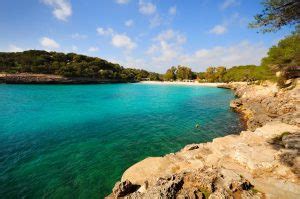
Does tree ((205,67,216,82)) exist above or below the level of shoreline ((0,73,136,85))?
above

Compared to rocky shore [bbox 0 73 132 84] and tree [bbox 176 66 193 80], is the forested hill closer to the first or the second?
rocky shore [bbox 0 73 132 84]

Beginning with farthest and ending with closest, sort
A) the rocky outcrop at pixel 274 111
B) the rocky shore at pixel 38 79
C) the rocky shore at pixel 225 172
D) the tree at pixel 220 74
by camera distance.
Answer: the tree at pixel 220 74
the rocky shore at pixel 38 79
the rocky outcrop at pixel 274 111
the rocky shore at pixel 225 172

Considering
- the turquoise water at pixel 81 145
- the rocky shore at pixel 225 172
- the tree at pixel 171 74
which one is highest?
the tree at pixel 171 74

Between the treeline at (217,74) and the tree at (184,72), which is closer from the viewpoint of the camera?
the treeline at (217,74)

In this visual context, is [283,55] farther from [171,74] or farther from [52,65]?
[171,74]

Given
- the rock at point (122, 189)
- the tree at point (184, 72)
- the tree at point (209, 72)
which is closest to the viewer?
the rock at point (122, 189)

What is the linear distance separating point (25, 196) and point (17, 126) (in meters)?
15.1

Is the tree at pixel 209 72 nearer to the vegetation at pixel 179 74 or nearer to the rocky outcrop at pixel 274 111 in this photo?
the vegetation at pixel 179 74

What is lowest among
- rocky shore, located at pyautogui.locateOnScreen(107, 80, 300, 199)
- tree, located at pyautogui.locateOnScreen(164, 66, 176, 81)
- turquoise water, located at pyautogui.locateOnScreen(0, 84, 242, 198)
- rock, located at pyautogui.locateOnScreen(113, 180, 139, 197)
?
turquoise water, located at pyautogui.locateOnScreen(0, 84, 242, 198)

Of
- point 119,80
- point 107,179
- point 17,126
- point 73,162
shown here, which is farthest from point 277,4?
point 119,80

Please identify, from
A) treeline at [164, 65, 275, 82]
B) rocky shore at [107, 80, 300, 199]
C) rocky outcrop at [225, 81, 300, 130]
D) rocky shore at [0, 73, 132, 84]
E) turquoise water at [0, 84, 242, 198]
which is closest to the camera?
rocky shore at [107, 80, 300, 199]

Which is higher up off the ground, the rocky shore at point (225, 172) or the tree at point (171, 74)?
the tree at point (171, 74)

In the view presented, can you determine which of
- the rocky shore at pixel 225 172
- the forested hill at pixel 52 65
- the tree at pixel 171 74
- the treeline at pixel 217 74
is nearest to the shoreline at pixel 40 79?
the forested hill at pixel 52 65

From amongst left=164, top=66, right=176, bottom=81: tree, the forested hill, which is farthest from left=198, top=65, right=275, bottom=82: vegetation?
the forested hill
